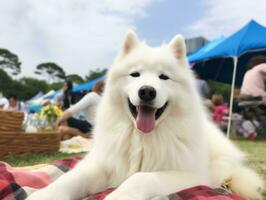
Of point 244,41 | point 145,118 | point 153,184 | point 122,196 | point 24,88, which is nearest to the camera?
point 122,196

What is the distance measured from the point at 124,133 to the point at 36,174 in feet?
2.50

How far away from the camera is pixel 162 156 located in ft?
8.13

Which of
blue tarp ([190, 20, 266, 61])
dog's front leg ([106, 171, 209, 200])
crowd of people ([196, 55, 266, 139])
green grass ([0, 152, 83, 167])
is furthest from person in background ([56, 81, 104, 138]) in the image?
dog's front leg ([106, 171, 209, 200])

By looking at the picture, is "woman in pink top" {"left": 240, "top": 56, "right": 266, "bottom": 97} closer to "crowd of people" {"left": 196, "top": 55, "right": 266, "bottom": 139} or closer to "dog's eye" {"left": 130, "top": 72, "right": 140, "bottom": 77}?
"crowd of people" {"left": 196, "top": 55, "right": 266, "bottom": 139}

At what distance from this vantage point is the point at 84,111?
7.09 meters

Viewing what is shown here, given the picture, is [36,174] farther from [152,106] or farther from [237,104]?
[237,104]

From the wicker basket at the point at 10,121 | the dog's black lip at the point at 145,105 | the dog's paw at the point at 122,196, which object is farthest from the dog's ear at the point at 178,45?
the wicker basket at the point at 10,121

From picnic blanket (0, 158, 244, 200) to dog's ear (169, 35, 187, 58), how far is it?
1.07m

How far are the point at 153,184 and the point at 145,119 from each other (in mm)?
573

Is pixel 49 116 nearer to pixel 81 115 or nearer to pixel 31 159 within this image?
pixel 81 115

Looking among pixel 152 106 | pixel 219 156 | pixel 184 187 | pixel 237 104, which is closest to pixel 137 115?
pixel 152 106

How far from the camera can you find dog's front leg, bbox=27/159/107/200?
1.97 m

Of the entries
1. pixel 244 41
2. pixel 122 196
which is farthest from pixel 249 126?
pixel 122 196

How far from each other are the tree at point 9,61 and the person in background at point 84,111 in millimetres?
61902
